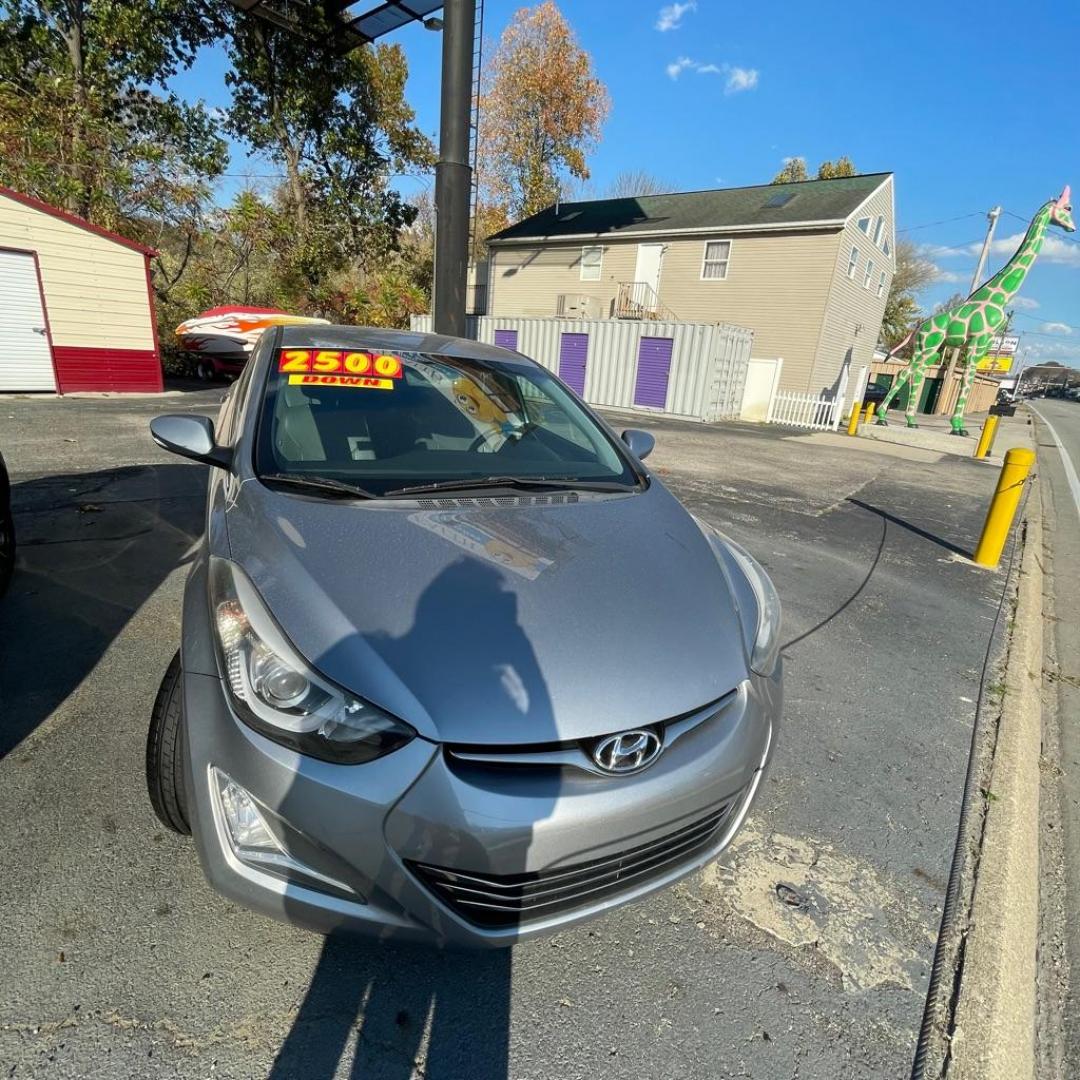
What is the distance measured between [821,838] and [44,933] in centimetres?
249

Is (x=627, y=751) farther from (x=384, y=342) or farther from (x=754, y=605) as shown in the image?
(x=384, y=342)

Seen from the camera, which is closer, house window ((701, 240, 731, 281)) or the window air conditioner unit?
house window ((701, 240, 731, 281))

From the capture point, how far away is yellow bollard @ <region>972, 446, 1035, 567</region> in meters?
5.51

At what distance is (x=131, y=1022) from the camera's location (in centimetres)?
146

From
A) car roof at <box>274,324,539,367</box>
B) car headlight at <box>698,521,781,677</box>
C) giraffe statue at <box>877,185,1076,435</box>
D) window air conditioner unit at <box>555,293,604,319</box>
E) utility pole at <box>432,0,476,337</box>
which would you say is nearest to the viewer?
car headlight at <box>698,521,781,677</box>

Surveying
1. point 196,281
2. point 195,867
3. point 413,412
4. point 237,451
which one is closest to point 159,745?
point 195,867

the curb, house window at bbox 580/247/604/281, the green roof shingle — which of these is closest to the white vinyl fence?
the green roof shingle

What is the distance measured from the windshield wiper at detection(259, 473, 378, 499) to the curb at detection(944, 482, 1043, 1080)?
2.32 m

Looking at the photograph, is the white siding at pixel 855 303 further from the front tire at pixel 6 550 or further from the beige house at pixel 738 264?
the front tire at pixel 6 550

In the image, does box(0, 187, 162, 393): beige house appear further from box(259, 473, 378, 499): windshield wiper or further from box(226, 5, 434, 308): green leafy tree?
box(259, 473, 378, 499): windshield wiper

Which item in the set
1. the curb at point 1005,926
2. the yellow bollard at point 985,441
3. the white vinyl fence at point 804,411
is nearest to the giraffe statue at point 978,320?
the white vinyl fence at point 804,411

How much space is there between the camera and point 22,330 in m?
10.9

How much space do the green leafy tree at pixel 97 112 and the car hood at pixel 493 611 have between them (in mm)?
17606

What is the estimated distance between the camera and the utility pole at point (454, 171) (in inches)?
299
